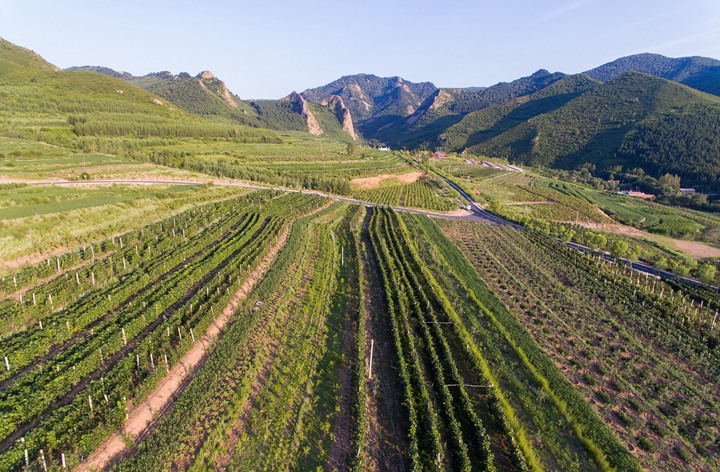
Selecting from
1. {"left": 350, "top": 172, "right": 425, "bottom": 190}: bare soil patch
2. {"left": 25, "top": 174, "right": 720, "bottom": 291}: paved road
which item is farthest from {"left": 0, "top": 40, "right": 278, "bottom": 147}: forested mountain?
{"left": 350, "top": 172, "right": 425, "bottom": 190}: bare soil patch

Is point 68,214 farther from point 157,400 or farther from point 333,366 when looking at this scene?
point 333,366

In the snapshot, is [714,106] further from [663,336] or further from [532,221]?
[663,336]

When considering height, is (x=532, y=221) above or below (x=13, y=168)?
below

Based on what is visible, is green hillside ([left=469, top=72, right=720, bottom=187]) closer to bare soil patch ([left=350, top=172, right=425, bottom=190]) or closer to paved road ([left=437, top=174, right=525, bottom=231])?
bare soil patch ([left=350, top=172, right=425, bottom=190])

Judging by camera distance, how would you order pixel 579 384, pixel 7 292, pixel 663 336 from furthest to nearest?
pixel 663 336
pixel 7 292
pixel 579 384

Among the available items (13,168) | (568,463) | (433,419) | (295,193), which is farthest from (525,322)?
(13,168)

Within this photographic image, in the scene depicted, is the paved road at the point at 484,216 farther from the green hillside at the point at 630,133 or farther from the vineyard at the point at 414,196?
the green hillside at the point at 630,133

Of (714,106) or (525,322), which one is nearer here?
(525,322)
